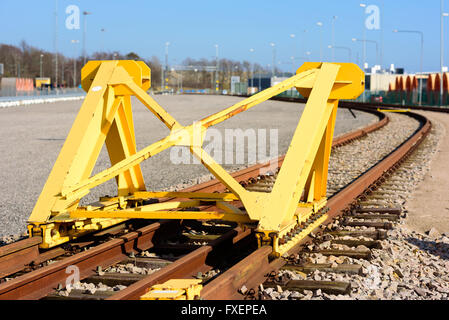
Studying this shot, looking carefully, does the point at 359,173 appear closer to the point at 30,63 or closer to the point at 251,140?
the point at 251,140

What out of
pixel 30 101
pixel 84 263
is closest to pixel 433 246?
pixel 84 263

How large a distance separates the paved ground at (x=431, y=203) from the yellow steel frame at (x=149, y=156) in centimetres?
128

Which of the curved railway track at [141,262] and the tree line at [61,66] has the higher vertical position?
the tree line at [61,66]

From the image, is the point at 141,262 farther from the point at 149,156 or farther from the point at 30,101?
the point at 30,101

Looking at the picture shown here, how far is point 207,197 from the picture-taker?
670 cm

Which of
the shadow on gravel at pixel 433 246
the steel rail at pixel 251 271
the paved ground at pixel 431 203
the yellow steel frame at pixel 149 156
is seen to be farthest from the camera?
the paved ground at pixel 431 203

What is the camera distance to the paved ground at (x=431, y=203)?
7195 millimetres

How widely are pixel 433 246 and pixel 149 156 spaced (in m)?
2.95

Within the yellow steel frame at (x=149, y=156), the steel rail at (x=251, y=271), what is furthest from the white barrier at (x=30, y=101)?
the steel rail at (x=251, y=271)

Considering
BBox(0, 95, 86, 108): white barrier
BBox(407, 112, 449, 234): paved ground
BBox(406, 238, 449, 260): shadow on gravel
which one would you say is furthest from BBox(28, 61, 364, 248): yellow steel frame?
BBox(0, 95, 86, 108): white barrier

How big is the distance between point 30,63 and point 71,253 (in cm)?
14280

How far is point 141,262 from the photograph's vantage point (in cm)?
535

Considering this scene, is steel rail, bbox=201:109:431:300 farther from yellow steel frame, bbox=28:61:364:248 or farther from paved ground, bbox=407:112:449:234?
paved ground, bbox=407:112:449:234

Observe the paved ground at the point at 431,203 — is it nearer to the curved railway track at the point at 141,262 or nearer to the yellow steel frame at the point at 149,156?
the curved railway track at the point at 141,262
